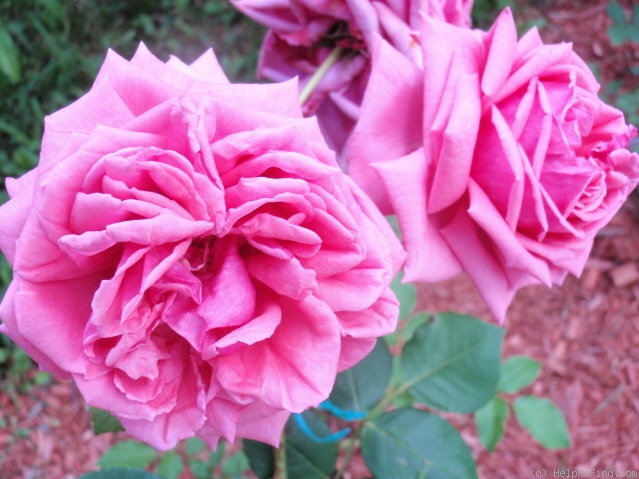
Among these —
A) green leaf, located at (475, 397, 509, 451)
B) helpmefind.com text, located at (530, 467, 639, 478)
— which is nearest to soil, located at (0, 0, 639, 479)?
helpmefind.com text, located at (530, 467, 639, 478)

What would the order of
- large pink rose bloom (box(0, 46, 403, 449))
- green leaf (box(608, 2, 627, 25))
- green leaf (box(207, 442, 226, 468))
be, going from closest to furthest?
1. large pink rose bloom (box(0, 46, 403, 449))
2. green leaf (box(207, 442, 226, 468))
3. green leaf (box(608, 2, 627, 25))

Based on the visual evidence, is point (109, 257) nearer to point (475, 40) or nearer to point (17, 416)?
point (475, 40)

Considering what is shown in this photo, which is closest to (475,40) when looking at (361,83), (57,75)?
(361,83)

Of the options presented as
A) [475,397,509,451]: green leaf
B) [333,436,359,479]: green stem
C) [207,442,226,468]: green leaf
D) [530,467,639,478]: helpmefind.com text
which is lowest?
[530,467,639,478]: helpmefind.com text

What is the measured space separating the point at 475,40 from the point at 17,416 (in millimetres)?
1784

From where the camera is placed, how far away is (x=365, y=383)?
94cm

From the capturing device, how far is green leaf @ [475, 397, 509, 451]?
1224 millimetres

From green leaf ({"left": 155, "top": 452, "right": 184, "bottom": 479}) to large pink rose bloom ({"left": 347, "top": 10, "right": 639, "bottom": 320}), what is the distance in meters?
0.79

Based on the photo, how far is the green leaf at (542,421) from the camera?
1296 millimetres

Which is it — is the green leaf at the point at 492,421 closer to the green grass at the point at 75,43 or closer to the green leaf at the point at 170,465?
the green leaf at the point at 170,465

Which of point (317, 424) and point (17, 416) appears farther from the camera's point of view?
point (17, 416)

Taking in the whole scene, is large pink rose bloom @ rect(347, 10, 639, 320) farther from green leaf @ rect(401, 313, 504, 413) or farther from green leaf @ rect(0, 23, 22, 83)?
green leaf @ rect(0, 23, 22, 83)

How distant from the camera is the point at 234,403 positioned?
1.77 ft

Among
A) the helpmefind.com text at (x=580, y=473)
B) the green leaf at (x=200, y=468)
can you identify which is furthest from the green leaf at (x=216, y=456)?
the helpmefind.com text at (x=580, y=473)
